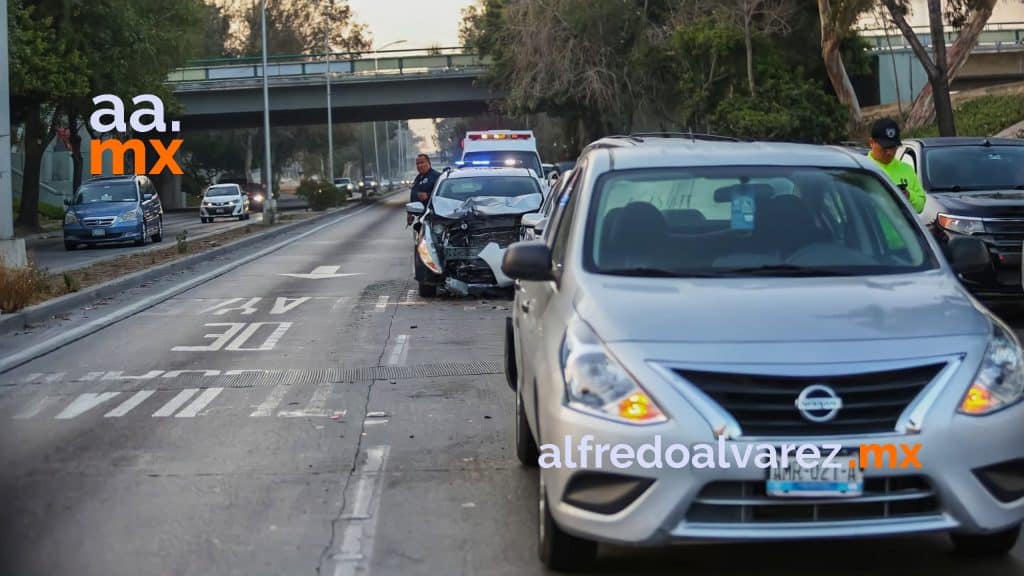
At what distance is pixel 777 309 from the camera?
208 inches

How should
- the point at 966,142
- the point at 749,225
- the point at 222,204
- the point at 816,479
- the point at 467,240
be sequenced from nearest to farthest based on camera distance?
1. the point at 816,479
2. the point at 749,225
3. the point at 966,142
4. the point at 467,240
5. the point at 222,204

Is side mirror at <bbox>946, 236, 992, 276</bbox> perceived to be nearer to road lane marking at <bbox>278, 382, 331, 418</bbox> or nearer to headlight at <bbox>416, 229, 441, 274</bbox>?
road lane marking at <bbox>278, 382, 331, 418</bbox>

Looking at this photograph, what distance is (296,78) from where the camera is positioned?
6706cm

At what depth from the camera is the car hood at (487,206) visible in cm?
1673

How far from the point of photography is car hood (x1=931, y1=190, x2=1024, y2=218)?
13.4 m

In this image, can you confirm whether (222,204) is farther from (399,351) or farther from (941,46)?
(399,351)

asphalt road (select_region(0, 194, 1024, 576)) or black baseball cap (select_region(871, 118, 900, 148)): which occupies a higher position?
black baseball cap (select_region(871, 118, 900, 148))

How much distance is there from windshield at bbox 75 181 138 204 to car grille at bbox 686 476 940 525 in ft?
103

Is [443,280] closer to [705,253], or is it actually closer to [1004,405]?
[705,253]

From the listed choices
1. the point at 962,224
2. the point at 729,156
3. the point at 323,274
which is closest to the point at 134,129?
the point at 323,274

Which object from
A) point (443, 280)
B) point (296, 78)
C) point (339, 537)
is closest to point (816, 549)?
point (339, 537)

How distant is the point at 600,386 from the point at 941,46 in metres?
26.7

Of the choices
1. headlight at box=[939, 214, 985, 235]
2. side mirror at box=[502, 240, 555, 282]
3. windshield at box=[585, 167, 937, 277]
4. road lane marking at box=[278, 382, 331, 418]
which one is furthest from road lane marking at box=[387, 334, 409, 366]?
side mirror at box=[502, 240, 555, 282]

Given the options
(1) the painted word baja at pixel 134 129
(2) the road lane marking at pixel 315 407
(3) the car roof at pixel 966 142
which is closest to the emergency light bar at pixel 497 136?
(1) the painted word baja at pixel 134 129
